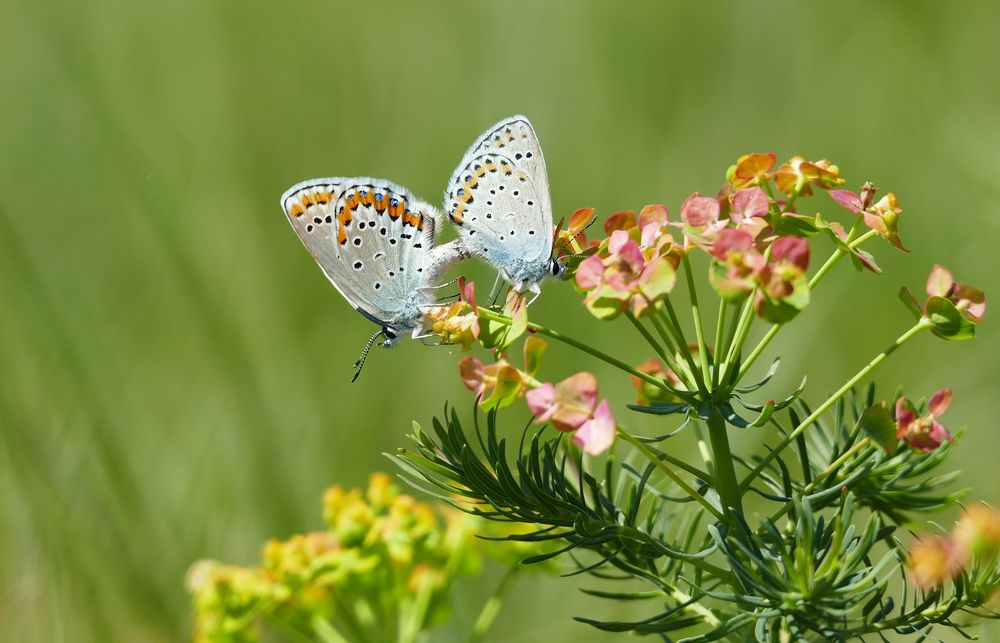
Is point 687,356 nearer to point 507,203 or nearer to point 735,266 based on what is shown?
point 735,266

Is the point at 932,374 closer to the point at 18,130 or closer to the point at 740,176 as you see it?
the point at 740,176

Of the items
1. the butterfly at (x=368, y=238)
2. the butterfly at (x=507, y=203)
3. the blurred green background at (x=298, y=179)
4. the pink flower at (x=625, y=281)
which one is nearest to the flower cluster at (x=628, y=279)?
the pink flower at (x=625, y=281)

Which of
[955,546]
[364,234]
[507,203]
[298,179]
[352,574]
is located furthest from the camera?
[298,179]

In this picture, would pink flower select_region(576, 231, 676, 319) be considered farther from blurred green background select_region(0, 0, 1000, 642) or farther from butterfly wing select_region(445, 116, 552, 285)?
blurred green background select_region(0, 0, 1000, 642)

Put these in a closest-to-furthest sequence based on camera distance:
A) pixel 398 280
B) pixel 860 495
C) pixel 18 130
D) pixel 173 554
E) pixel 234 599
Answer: pixel 860 495, pixel 234 599, pixel 398 280, pixel 173 554, pixel 18 130

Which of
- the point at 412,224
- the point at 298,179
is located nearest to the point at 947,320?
the point at 412,224

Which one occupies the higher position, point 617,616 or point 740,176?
point 740,176

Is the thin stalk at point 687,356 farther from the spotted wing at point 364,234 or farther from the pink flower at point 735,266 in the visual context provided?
the spotted wing at point 364,234

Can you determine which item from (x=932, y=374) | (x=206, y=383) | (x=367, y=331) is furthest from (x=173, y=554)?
(x=932, y=374)
